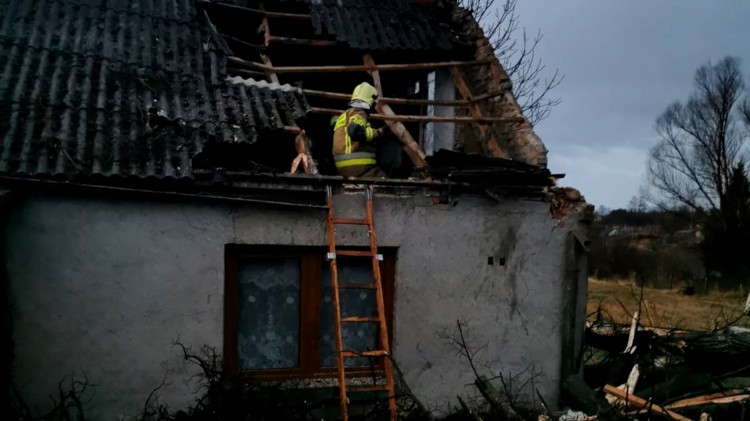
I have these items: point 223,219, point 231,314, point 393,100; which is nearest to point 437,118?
point 393,100

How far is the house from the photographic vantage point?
4.75 meters

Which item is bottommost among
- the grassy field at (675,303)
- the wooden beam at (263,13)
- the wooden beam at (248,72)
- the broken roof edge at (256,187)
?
the grassy field at (675,303)

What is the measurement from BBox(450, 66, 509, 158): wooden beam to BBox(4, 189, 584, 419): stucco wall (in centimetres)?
91

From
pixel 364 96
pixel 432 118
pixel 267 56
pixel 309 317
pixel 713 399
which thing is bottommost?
pixel 713 399

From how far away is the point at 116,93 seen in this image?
5527 mm

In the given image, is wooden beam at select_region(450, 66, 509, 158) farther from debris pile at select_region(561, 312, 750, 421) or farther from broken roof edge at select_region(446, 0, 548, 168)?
debris pile at select_region(561, 312, 750, 421)

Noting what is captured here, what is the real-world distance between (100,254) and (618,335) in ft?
19.3

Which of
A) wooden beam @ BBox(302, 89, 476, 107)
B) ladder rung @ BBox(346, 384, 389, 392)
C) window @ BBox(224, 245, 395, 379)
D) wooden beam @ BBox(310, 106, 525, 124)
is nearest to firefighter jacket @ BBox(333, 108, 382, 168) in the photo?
wooden beam @ BBox(310, 106, 525, 124)

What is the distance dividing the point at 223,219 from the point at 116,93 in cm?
167

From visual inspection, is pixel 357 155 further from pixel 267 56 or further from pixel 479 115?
pixel 267 56

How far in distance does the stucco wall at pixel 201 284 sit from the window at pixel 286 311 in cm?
22

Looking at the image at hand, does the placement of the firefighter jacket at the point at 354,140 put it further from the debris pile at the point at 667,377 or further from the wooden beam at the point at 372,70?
the debris pile at the point at 667,377

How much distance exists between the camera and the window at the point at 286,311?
211 inches

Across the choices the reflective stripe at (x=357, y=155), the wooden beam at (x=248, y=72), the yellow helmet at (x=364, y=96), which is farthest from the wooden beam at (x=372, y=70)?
the wooden beam at (x=248, y=72)
